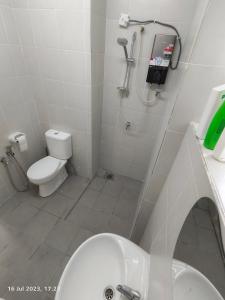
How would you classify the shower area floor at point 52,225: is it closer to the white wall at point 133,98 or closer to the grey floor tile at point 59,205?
the grey floor tile at point 59,205

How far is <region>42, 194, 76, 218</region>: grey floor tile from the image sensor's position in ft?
5.83

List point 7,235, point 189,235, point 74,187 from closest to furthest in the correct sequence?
point 189,235 < point 7,235 < point 74,187

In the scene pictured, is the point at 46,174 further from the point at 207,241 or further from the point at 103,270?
the point at 207,241

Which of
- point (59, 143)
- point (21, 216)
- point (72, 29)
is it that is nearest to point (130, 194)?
point (59, 143)

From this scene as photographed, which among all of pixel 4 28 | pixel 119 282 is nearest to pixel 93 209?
pixel 119 282

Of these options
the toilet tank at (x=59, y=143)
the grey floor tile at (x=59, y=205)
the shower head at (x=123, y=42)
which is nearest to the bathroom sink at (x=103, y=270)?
the grey floor tile at (x=59, y=205)

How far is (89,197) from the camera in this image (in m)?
1.98

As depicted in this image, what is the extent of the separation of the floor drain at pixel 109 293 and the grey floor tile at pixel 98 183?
1343 millimetres

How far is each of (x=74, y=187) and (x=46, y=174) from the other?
0.46 meters

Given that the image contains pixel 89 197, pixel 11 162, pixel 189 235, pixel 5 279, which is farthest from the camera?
pixel 89 197

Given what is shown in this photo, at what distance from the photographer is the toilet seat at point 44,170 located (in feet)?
5.65

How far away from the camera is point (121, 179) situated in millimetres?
2273

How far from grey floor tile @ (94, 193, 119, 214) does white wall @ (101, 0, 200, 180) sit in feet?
1.48

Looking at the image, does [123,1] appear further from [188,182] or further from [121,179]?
[121,179]
